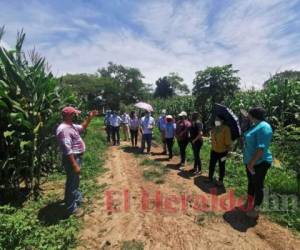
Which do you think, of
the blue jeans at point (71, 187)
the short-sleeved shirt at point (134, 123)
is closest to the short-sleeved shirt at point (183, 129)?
the blue jeans at point (71, 187)

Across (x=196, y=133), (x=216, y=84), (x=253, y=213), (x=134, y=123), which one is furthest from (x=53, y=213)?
(x=216, y=84)

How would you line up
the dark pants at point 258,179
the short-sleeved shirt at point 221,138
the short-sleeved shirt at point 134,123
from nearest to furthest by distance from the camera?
the dark pants at point 258,179
the short-sleeved shirt at point 221,138
the short-sleeved shirt at point 134,123

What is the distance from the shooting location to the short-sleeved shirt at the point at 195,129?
794cm

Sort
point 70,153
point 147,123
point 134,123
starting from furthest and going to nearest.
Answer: point 134,123 < point 147,123 < point 70,153

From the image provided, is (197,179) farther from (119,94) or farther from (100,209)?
(119,94)

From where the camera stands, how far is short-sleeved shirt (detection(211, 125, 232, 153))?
6703 millimetres

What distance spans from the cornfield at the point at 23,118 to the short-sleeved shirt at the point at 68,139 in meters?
1.18

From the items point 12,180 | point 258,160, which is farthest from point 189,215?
point 12,180

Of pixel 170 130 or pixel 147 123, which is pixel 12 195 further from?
pixel 147 123

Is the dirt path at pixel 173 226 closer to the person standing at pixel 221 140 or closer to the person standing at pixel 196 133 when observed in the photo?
the person standing at pixel 221 140

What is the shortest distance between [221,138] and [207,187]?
3.89 ft

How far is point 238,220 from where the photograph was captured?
5172 millimetres

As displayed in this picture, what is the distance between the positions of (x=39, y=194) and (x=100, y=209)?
1.63 metres

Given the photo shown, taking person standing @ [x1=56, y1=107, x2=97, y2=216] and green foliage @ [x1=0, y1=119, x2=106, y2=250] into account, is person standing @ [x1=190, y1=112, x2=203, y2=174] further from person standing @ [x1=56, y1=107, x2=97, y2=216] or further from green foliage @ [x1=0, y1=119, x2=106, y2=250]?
person standing @ [x1=56, y1=107, x2=97, y2=216]
